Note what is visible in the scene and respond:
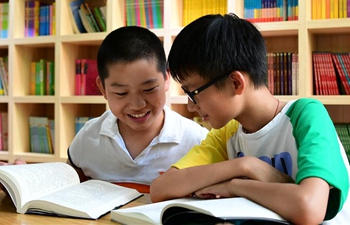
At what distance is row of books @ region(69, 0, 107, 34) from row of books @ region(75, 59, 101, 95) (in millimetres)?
211

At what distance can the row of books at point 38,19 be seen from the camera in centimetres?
333

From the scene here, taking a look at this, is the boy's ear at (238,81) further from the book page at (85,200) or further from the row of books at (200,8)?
the row of books at (200,8)

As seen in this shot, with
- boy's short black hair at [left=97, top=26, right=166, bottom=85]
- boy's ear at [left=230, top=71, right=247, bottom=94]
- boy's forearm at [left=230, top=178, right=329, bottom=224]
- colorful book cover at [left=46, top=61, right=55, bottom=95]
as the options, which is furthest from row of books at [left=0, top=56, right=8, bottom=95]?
boy's forearm at [left=230, top=178, right=329, bottom=224]

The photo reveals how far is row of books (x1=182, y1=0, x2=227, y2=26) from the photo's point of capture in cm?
278

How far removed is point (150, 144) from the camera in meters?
1.67

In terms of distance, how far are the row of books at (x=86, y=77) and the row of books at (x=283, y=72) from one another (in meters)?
1.20

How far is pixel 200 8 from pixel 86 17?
80 cm

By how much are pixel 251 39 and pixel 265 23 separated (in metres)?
1.44

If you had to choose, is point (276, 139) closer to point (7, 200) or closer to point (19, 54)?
point (7, 200)

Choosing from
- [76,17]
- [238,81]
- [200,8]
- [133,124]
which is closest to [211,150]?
[238,81]

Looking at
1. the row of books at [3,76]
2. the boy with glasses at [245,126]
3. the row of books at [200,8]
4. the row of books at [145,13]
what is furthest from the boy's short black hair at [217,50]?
the row of books at [3,76]

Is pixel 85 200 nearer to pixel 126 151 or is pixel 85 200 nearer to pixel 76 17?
pixel 126 151

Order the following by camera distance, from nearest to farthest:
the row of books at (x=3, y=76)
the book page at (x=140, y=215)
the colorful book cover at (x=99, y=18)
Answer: the book page at (x=140, y=215) → the colorful book cover at (x=99, y=18) → the row of books at (x=3, y=76)

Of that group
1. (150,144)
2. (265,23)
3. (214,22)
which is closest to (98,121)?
(150,144)
